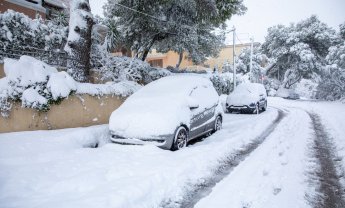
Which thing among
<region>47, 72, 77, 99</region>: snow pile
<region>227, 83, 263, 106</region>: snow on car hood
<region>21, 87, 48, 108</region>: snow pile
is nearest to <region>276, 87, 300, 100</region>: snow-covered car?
<region>227, 83, 263, 106</region>: snow on car hood

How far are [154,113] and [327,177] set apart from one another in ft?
12.8

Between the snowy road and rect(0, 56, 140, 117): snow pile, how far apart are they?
2.81 ft

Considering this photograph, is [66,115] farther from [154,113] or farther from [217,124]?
[217,124]

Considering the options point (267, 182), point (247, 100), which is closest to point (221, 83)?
point (247, 100)

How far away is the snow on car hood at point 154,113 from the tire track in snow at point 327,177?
3.21 m

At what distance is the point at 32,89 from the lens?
7.72 meters

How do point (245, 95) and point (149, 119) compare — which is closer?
point (149, 119)

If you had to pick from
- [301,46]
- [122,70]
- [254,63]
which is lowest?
[122,70]

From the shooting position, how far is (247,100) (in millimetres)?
15703

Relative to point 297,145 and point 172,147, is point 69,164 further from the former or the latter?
point 297,145

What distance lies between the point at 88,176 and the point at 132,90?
20.3ft

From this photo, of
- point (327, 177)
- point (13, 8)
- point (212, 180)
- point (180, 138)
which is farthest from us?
point (13, 8)

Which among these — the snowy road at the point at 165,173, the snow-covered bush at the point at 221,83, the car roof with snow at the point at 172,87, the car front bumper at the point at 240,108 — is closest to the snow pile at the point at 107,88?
the snowy road at the point at 165,173

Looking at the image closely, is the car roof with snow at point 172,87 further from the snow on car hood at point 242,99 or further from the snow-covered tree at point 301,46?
the snow-covered tree at point 301,46
